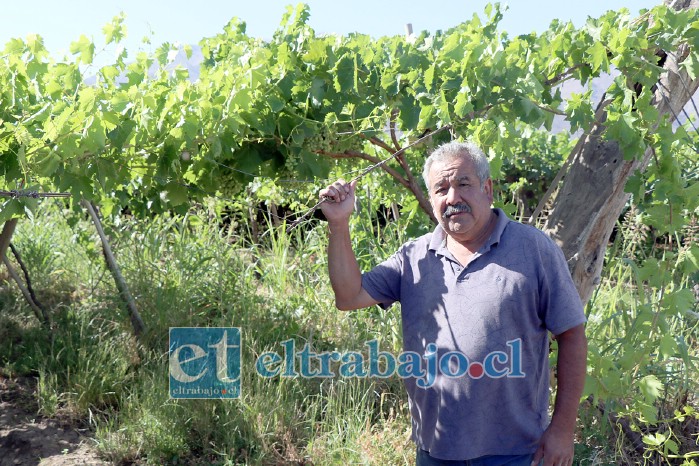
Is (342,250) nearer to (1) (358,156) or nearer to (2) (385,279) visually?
(2) (385,279)

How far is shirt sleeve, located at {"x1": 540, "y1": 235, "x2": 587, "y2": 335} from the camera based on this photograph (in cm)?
239

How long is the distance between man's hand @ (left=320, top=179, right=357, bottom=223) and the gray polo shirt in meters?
0.40

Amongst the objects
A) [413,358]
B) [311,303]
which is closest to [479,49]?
[413,358]

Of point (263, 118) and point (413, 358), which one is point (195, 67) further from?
point (413, 358)

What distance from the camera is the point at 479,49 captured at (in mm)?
2959

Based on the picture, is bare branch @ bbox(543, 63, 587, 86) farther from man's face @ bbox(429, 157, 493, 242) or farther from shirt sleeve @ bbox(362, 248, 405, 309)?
shirt sleeve @ bbox(362, 248, 405, 309)

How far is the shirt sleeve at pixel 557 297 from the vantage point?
2.39 metres

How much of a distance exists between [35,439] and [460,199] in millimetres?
2986

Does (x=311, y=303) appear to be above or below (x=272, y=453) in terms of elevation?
above

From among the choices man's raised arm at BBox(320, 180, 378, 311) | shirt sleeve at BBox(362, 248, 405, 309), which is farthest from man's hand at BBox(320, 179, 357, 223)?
shirt sleeve at BBox(362, 248, 405, 309)

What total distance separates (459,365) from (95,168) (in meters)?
1.80

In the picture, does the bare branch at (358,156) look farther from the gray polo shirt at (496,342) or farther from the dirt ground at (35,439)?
the dirt ground at (35,439)

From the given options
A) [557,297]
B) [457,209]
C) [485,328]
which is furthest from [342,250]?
[557,297]

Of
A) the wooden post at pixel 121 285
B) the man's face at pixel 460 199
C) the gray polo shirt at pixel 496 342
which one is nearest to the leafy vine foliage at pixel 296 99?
the man's face at pixel 460 199
